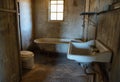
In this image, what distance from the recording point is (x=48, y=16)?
4953 millimetres

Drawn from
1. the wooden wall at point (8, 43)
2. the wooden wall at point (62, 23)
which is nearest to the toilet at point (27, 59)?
the wooden wall at point (8, 43)

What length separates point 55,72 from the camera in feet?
10.4

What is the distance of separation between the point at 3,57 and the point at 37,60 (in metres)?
2.09

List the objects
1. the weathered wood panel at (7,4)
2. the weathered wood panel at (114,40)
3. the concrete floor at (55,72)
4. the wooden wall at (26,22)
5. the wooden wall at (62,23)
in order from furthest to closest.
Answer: the wooden wall at (62,23) → the wooden wall at (26,22) → the concrete floor at (55,72) → the weathered wood panel at (7,4) → the weathered wood panel at (114,40)

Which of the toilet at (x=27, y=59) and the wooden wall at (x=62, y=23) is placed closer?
the toilet at (x=27, y=59)

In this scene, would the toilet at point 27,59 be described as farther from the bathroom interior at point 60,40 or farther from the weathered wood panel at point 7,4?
the weathered wood panel at point 7,4

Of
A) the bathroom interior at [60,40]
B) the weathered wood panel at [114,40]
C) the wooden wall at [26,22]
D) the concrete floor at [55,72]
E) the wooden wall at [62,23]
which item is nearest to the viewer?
the weathered wood panel at [114,40]

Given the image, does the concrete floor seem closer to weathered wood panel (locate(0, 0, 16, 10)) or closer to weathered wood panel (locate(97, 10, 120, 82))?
weathered wood panel (locate(97, 10, 120, 82))

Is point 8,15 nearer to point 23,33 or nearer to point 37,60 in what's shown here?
point 23,33

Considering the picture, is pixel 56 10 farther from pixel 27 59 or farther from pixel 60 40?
pixel 27 59

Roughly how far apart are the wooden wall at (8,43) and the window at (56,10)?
268 centimetres

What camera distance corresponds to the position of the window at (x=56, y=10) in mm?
4824

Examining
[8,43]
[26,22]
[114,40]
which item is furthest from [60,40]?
[114,40]

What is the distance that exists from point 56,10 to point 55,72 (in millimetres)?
2734
